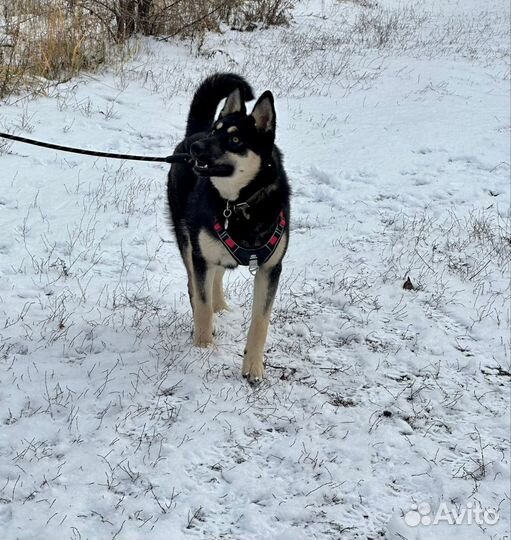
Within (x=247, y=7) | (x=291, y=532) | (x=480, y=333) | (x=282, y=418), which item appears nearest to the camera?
(x=291, y=532)

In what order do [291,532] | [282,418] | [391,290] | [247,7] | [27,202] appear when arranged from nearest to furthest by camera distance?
[291,532] → [282,418] → [391,290] → [27,202] → [247,7]

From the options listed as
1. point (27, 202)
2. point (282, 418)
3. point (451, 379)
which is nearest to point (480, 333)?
point (451, 379)

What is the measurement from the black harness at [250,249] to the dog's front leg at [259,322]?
17 cm

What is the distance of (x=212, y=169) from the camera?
3.17 metres

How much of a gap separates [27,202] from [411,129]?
5986mm

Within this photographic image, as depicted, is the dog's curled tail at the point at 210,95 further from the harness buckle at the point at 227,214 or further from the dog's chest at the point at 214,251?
the dog's chest at the point at 214,251

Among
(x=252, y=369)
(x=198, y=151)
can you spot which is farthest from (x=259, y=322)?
(x=198, y=151)

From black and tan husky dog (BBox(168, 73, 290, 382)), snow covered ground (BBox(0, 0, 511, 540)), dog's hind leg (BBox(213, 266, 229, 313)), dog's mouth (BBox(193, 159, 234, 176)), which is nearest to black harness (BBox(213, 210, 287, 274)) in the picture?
black and tan husky dog (BBox(168, 73, 290, 382))

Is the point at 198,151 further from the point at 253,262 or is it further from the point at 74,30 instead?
the point at 74,30

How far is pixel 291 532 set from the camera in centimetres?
255

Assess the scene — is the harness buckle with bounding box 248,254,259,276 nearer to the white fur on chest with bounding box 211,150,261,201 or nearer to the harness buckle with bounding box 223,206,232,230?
the harness buckle with bounding box 223,206,232,230

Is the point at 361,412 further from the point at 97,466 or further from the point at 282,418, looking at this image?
the point at 97,466

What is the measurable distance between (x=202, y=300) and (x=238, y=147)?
3.40ft

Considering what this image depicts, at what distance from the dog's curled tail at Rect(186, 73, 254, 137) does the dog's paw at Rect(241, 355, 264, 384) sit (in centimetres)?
164
